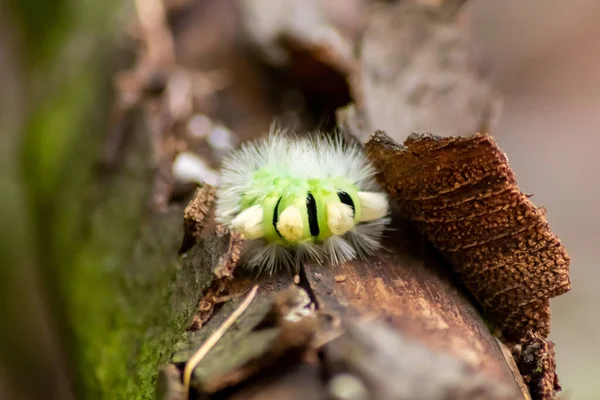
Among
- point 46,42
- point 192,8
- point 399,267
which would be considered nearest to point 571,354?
point 399,267

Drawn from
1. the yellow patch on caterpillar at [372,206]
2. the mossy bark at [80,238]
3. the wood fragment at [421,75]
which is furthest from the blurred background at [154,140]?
the yellow patch on caterpillar at [372,206]

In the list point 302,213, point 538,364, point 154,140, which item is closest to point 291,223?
point 302,213

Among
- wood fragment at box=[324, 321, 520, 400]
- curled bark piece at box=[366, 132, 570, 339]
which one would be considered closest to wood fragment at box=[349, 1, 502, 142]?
curled bark piece at box=[366, 132, 570, 339]

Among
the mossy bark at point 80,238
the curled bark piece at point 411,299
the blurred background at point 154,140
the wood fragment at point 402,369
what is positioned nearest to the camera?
the wood fragment at point 402,369

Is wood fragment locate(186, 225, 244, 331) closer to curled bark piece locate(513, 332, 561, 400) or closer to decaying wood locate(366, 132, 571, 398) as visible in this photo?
decaying wood locate(366, 132, 571, 398)

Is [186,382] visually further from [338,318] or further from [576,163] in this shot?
[576,163]

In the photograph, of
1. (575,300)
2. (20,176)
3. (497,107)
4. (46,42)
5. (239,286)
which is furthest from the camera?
(46,42)

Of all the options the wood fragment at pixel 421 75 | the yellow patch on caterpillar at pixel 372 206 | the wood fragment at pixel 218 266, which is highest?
the wood fragment at pixel 421 75

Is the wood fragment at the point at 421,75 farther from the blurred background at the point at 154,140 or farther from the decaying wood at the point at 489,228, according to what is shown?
the decaying wood at the point at 489,228
